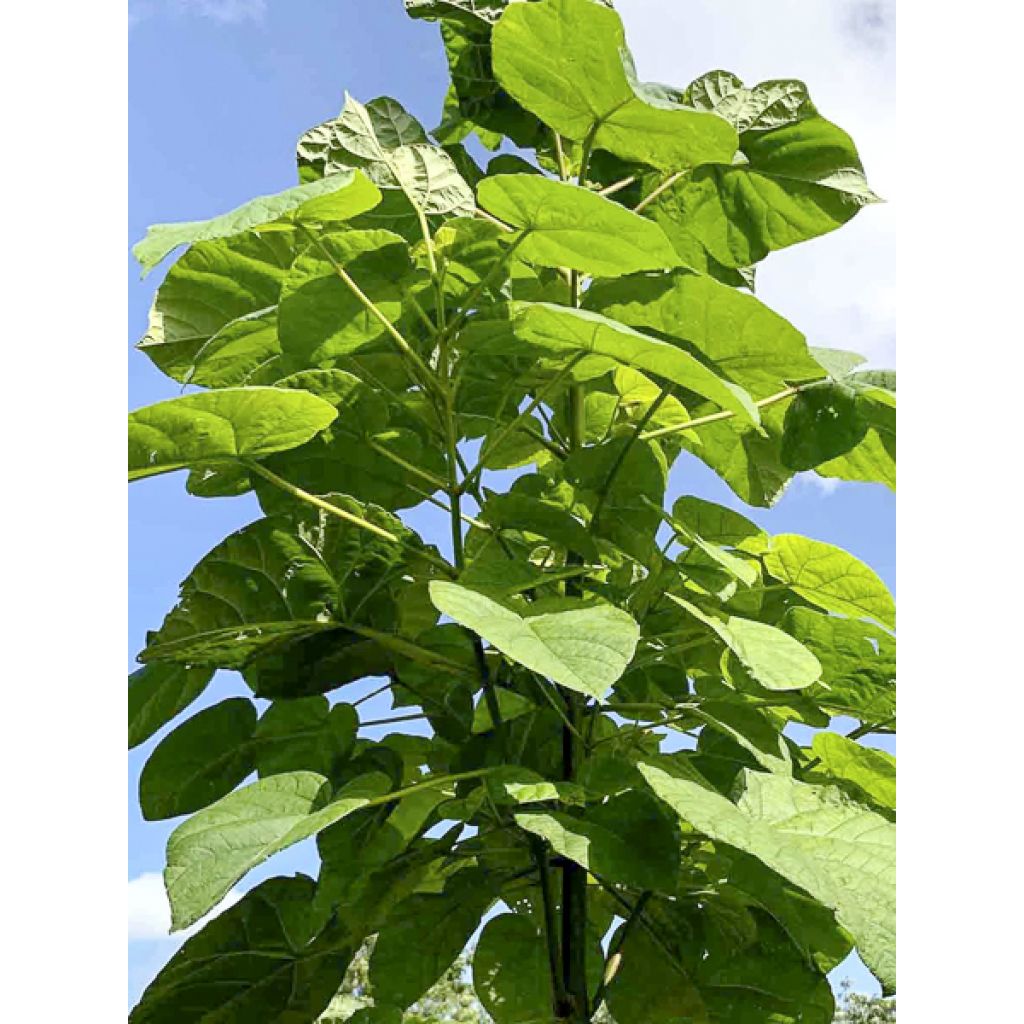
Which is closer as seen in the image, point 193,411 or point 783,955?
point 193,411

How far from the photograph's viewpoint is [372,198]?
86cm

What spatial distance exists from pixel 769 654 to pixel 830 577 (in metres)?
0.27

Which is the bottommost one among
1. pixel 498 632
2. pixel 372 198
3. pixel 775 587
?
pixel 498 632

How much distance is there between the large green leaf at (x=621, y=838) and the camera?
74 centimetres

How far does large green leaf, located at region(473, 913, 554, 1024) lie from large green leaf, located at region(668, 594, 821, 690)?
39 centimetres

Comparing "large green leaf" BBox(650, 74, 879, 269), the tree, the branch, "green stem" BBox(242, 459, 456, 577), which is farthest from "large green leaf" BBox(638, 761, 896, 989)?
the tree

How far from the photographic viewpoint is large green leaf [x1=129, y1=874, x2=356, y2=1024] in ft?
3.10

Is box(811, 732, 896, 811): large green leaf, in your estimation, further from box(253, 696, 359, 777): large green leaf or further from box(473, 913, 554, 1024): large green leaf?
box(253, 696, 359, 777): large green leaf

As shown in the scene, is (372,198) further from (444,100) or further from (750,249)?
(444,100)

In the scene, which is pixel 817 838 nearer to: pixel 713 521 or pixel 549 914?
pixel 549 914

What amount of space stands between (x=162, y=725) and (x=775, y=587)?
526 mm
